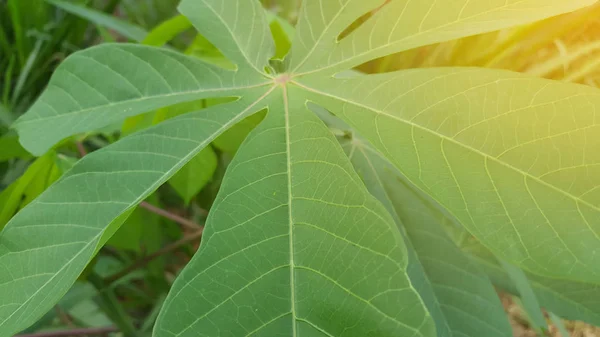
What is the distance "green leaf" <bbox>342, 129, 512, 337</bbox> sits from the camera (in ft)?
1.67

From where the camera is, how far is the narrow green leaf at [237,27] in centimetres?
53

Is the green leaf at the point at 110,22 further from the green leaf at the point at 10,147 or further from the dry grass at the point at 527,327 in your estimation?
the dry grass at the point at 527,327

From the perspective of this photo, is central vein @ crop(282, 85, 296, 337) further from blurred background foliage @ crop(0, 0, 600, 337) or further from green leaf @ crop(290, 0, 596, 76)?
blurred background foliage @ crop(0, 0, 600, 337)

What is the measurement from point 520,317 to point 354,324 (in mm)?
878

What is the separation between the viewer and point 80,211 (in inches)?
16.8

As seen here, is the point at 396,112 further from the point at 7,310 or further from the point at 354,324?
the point at 7,310

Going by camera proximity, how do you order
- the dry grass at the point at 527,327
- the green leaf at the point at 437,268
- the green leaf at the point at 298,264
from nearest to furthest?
the green leaf at the point at 298,264, the green leaf at the point at 437,268, the dry grass at the point at 527,327

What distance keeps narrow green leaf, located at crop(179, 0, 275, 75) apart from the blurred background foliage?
0.13 metres

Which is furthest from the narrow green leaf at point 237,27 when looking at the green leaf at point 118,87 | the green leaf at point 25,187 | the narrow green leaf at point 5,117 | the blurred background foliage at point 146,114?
the narrow green leaf at point 5,117

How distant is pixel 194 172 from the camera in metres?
0.73

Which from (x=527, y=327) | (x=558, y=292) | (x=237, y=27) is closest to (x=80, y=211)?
(x=237, y=27)

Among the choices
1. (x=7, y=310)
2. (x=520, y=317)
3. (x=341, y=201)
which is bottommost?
(x=520, y=317)

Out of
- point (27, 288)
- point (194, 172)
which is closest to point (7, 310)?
point (27, 288)

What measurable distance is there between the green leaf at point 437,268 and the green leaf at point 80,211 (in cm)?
21
